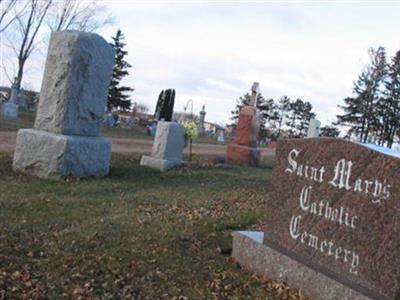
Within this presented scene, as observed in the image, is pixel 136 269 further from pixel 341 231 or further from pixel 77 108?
pixel 77 108

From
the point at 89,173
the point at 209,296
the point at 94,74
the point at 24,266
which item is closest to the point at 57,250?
the point at 24,266

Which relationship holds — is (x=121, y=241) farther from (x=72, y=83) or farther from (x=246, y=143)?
(x=246, y=143)

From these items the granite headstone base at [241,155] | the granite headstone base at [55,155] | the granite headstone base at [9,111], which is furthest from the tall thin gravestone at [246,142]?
the granite headstone base at [9,111]

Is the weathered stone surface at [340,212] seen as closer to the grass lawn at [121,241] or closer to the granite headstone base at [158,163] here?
the grass lawn at [121,241]

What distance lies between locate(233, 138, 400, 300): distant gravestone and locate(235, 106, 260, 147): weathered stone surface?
497 inches

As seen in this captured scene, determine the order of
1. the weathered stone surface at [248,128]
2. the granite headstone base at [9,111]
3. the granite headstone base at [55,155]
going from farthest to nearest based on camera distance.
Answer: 1. the granite headstone base at [9,111]
2. the weathered stone surface at [248,128]
3. the granite headstone base at [55,155]

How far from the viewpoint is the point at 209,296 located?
5215mm

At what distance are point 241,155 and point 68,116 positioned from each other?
866 centimetres

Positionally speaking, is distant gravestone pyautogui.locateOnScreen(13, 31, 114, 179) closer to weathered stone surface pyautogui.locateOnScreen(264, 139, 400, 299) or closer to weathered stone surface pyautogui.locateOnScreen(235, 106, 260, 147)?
weathered stone surface pyautogui.locateOnScreen(264, 139, 400, 299)

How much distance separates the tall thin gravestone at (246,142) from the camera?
18.5m

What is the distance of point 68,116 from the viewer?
1066cm

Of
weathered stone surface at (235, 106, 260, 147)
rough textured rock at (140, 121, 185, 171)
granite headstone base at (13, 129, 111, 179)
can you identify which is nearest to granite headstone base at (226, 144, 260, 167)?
weathered stone surface at (235, 106, 260, 147)

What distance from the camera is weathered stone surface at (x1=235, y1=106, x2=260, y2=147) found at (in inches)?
743

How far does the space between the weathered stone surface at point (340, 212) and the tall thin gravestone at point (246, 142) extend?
12324 mm
